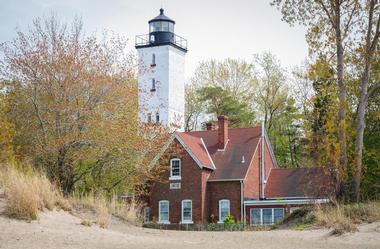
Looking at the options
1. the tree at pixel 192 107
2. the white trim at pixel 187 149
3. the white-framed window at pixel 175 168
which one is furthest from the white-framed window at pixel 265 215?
the tree at pixel 192 107

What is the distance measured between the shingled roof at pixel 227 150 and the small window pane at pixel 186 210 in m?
2.26

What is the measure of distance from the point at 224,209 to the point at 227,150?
4771mm

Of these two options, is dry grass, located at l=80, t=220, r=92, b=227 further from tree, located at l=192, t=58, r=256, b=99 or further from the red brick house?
tree, located at l=192, t=58, r=256, b=99

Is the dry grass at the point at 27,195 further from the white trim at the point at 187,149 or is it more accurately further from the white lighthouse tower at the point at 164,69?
the white lighthouse tower at the point at 164,69

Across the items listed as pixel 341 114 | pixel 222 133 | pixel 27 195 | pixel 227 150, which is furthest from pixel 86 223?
pixel 222 133

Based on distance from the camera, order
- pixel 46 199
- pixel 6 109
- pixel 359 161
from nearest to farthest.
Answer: pixel 46 199 < pixel 359 161 < pixel 6 109

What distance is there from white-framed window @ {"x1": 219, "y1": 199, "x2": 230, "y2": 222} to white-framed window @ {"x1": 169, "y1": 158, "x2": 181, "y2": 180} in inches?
134

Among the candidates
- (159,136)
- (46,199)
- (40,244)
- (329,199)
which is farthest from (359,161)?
(40,244)

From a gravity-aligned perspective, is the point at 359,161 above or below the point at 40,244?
above

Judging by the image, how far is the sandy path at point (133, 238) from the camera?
52.0 ft

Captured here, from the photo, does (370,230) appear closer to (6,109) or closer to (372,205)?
(372,205)

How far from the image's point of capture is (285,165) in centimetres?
5934

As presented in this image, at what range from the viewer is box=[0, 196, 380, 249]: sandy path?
15.8 meters

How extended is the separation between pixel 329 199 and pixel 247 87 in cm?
3653
